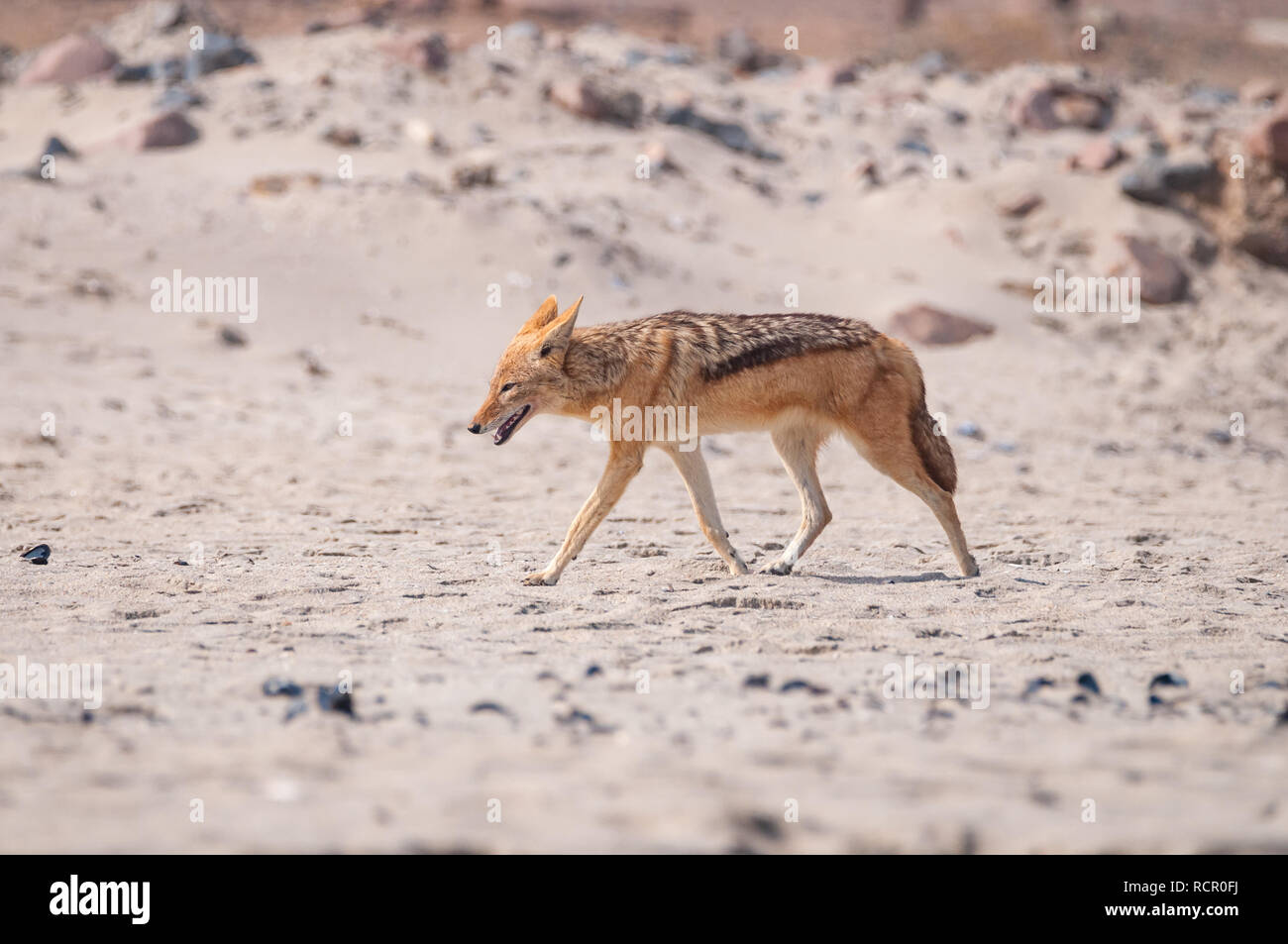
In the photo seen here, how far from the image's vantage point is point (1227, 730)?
3998mm

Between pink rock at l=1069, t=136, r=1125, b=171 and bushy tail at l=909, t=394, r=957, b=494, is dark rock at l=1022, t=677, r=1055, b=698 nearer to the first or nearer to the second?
bushy tail at l=909, t=394, r=957, b=494

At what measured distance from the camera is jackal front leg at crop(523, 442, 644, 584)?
6.41 meters

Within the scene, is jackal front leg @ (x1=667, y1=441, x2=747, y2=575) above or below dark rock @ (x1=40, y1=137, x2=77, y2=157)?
below

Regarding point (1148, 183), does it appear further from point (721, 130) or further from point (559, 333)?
point (559, 333)

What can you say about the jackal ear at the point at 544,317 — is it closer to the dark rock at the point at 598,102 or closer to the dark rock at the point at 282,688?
the dark rock at the point at 282,688

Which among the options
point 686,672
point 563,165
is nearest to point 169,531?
point 686,672

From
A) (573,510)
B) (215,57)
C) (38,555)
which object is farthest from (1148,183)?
(38,555)

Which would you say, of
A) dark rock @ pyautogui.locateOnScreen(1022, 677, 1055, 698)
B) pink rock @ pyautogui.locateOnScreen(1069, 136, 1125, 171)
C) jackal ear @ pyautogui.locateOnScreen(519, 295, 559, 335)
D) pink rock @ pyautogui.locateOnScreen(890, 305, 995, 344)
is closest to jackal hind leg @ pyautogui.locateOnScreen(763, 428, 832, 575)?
jackal ear @ pyautogui.locateOnScreen(519, 295, 559, 335)

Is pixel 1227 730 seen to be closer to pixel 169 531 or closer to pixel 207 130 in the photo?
pixel 169 531

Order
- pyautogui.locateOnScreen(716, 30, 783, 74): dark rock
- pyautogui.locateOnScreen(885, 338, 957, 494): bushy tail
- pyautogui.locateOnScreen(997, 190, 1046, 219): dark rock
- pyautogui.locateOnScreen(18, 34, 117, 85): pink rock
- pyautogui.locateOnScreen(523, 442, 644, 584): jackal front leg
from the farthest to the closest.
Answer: pyautogui.locateOnScreen(716, 30, 783, 74): dark rock, pyautogui.locateOnScreen(18, 34, 117, 85): pink rock, pyautogui.locateOnScreen(997, 190, 1046, 219): dark rock, pyautogui.locateOnScreen(885, 338, 957, 494): bushy tail, pyautogui.locateOnScreen(523, 442, 644, 584): jackal front leg

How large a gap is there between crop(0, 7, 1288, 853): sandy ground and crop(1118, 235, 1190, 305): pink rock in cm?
31

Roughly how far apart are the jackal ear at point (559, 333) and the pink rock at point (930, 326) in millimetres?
8623

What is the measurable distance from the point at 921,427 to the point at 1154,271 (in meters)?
11.6

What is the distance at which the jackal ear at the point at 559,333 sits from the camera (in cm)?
670
